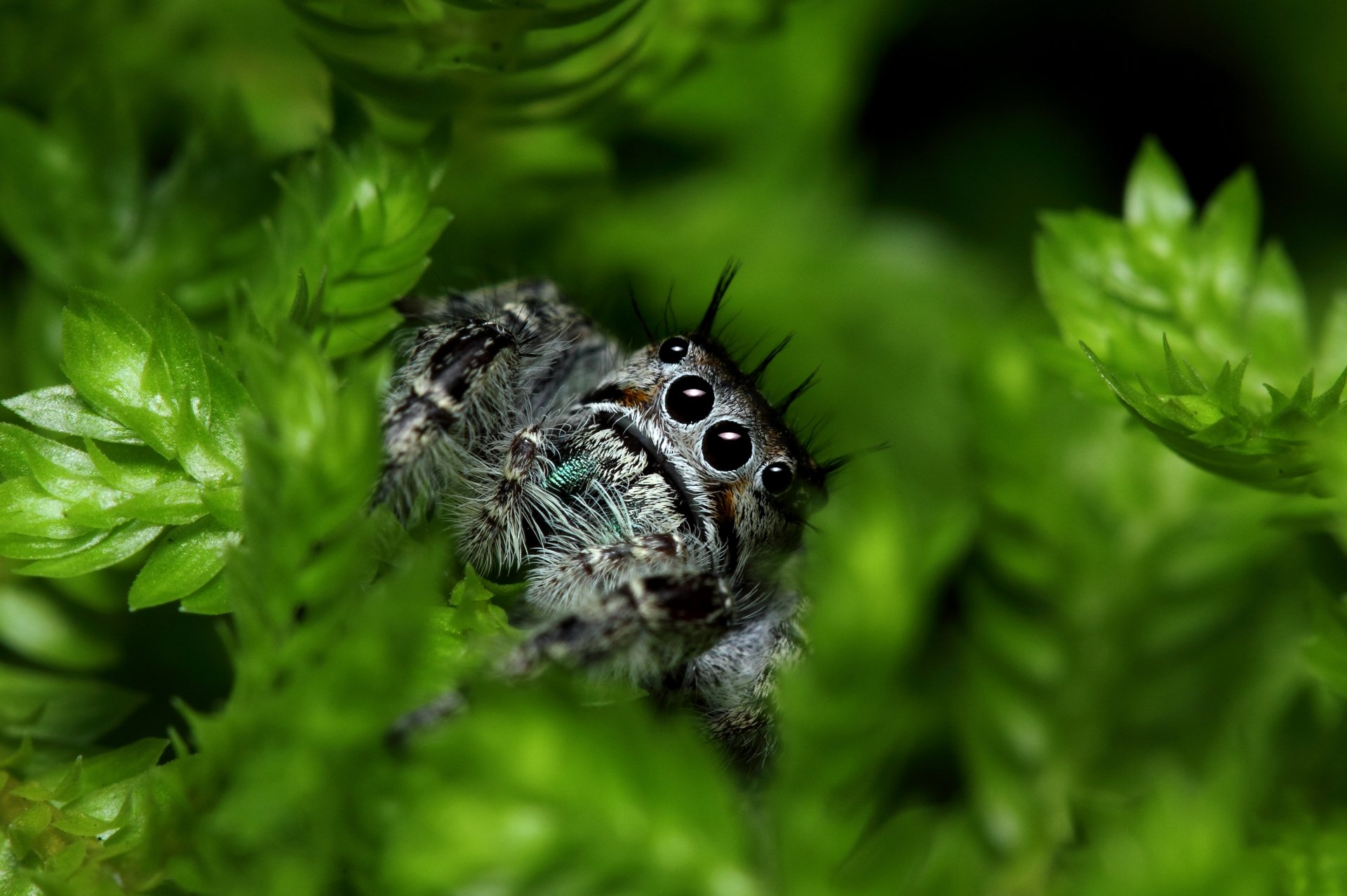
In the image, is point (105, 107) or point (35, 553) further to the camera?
point (105, 107)

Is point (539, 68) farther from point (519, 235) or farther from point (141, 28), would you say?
point (141, 28)

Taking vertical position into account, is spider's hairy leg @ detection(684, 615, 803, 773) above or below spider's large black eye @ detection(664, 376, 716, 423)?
below

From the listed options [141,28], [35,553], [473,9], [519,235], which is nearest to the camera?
[35,553]

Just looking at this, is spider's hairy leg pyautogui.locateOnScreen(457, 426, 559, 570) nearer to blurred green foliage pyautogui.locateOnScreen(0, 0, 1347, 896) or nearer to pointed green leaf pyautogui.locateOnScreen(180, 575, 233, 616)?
blurred green foliage pyautogui.locateOnScreen(0, 0, 1347, 896)

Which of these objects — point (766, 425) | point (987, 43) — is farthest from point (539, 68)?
point (987, 43)

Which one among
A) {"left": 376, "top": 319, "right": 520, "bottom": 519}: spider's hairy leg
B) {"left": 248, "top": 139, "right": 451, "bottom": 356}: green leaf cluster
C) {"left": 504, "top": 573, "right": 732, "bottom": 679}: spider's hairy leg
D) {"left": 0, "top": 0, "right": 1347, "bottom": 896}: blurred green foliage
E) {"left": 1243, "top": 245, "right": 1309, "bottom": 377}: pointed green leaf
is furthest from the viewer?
{"left": 1243, "top": 245, "right": 1309, "bottom": 377}: pointed green leaf

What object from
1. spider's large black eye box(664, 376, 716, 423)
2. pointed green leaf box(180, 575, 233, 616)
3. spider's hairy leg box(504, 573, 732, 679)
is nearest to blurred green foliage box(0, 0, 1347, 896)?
pointed green leaf box(180, 575, 233, 616)

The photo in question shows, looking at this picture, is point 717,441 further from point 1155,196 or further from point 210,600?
point 1155,196
